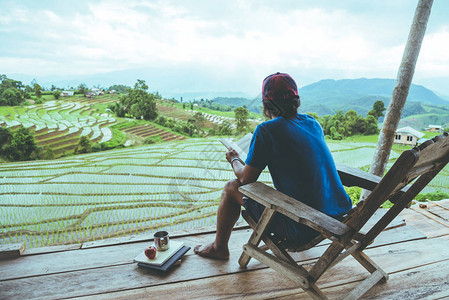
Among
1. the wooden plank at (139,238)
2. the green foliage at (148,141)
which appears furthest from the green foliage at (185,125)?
the wooden plank at (139,238)

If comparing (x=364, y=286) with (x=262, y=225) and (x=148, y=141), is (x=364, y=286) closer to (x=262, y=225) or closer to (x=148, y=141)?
(x=262, y=225)

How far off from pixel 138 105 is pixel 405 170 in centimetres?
539

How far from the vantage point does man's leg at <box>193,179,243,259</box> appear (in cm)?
156

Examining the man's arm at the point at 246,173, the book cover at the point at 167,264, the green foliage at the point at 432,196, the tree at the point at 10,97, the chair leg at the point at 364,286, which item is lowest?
the green foliage at the point at 432,196

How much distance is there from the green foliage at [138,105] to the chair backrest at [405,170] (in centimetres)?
513

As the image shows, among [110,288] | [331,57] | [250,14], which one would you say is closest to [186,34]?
[250,14]

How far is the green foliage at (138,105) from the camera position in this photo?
5551mm

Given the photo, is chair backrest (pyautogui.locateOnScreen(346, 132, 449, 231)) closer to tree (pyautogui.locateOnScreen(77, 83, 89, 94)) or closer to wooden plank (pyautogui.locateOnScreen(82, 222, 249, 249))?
wooden plank (pyautogui.locateOnScreen(82, 222, 249, 249))

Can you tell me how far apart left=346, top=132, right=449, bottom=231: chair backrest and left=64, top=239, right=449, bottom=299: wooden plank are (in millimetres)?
680

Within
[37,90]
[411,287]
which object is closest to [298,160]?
[411,287]

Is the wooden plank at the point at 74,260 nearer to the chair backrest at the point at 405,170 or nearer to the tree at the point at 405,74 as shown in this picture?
the chair backrest at the point at 405,170

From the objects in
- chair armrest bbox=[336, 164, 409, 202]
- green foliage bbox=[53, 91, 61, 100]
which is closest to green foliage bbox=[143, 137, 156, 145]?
green foliage bbox=[53, 91, 61, 100]

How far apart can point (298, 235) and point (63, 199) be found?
2569mm

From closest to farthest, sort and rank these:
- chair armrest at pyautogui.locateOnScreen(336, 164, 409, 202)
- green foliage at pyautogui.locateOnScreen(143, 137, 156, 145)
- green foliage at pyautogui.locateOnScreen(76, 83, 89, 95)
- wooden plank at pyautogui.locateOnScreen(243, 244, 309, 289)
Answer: wooden plank at pyautogui.locateOnScreen(243, 244, 309, 289) < chair armrest at pyautogui.locateOnScreen(336, 164, 409, 202) < green foliage at pyautogui.locateOnScreen(76, 83, 89, 95) < green foliage at pyautogui.locateOnScreen(143, 137, 156, 145)
